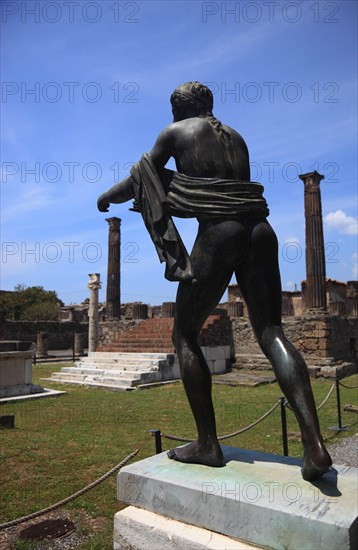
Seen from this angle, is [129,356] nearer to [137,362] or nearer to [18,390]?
[137,362]

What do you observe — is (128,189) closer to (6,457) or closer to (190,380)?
(190,380)

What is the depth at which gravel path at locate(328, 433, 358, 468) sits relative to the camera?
4.96 metres

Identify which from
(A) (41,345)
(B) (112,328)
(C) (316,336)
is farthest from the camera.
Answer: (A) (41,345)

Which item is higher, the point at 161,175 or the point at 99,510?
the point at 161,175

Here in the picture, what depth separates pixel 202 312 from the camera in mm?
2506

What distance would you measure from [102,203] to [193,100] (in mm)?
915

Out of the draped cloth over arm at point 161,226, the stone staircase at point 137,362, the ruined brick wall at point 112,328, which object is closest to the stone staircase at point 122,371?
the stone staircase at point 137,362

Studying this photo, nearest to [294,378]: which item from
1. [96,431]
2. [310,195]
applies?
[96,431]

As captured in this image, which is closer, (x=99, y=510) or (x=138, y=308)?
(x=99, y=510)

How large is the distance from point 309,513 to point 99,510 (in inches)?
93.8

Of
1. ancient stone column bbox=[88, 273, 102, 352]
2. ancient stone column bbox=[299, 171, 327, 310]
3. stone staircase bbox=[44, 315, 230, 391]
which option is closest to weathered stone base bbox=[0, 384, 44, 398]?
stone staircase bbox=[44, 315, 230, 391]

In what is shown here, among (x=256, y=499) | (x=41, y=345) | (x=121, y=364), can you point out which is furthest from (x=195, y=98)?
(x=41, y=345)

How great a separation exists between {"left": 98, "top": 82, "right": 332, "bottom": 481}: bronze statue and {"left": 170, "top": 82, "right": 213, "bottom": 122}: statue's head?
3.1 inches

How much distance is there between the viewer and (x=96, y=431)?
6.46m
